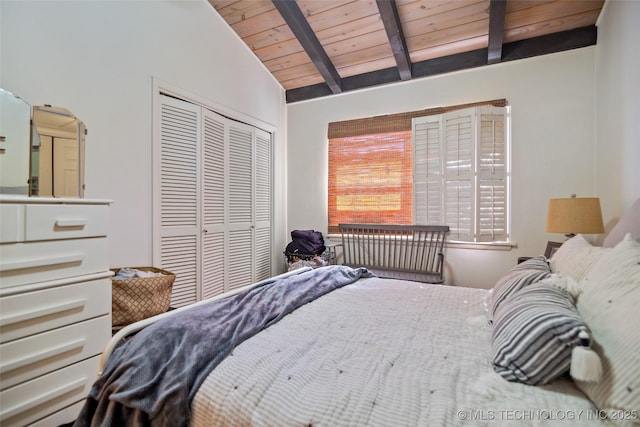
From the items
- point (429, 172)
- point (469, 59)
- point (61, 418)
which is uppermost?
point (469, 59)

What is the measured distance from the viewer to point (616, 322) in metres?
0.73

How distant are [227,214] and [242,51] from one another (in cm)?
189

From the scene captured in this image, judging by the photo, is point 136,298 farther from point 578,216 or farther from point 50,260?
point 578,216

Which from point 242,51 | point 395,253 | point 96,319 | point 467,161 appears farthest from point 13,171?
point 467,161

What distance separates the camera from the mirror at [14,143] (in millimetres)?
1546

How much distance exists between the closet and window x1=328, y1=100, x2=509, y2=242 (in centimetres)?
103

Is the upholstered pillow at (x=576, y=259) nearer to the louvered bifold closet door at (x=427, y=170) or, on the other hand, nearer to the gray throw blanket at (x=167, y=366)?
the gray throw blanket at (x=167, y=366)

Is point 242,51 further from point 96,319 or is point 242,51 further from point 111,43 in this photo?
point 96,319

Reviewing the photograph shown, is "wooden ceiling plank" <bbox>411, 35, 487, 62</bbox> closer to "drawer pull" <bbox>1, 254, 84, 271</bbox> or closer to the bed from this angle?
the bed

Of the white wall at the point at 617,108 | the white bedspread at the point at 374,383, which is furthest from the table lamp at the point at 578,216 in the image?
the white bedspread at the point at 374,383

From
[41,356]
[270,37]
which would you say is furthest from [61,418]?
[270,37]

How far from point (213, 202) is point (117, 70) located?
4.37 feet

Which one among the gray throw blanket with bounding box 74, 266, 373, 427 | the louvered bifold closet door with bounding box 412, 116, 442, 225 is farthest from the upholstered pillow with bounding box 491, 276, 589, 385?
the louvered bifold closet door with bounding box 412, 116, 442, 225

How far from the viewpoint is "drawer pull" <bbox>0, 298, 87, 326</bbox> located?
125 centimetres
